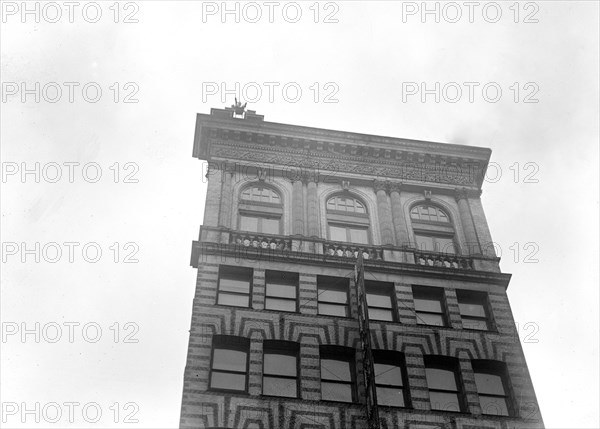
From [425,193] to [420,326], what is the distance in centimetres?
932

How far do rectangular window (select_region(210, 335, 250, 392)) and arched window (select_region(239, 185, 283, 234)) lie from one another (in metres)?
7.20

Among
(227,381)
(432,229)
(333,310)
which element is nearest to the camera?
(227,381)

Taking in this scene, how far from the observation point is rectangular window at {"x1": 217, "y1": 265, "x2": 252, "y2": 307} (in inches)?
1205

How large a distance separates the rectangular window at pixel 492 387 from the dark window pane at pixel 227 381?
8990 millimetres

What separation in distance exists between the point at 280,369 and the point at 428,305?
294 inches

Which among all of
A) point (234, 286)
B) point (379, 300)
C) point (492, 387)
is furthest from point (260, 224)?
point (492, 387)

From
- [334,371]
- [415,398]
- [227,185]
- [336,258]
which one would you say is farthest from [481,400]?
[227,185]

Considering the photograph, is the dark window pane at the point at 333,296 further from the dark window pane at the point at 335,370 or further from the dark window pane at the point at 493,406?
the dark window pane at the point at 493,406

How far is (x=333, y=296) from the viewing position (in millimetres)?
31656

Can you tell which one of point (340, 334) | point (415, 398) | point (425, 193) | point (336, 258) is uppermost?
point (425, 193)

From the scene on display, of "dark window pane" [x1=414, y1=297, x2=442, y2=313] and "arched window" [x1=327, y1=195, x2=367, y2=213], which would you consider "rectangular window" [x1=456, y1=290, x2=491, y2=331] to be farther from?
"arched window" [x1=327, y1=195, x2=367, y2=213]

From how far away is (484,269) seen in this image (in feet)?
111

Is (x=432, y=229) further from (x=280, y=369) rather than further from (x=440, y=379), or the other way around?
(x=280, y=369)

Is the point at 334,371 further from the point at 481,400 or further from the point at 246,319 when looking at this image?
the point at 481,400
